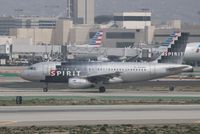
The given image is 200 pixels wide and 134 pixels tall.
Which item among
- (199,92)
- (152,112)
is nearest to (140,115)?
(152,112)

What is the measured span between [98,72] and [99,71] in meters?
0.23

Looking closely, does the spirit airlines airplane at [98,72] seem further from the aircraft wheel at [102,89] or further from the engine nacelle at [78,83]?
the aircraft wheel at [102,89]

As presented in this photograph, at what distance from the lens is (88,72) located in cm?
10750

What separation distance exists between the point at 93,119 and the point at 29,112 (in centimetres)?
743

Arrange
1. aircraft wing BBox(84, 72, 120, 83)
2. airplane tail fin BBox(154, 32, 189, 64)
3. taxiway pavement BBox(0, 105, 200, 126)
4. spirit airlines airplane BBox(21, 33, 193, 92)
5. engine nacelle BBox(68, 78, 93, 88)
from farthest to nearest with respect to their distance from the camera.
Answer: airplane tail fin BBox(154, 32, 189, 64) < spirit airlines airplane BBox(21, 33, 193, 92) < aircraft wing BBox(84, 72, 120, 83) < engine nacelle BBox(68, 78, 93, 88) < taxiway pavement BBox(0, 105, 200, 126)

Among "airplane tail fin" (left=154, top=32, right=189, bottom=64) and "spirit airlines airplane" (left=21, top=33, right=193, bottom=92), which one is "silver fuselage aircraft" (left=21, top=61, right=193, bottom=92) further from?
"airplane tail fin" (left=154, top=32, right=189, bottom=64)

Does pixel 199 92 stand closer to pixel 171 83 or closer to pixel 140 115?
pixel 171 83

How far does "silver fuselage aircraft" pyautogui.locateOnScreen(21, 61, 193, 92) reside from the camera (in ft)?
352

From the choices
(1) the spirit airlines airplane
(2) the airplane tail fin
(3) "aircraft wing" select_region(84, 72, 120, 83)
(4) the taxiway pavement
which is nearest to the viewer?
(4) the taxiway pavement

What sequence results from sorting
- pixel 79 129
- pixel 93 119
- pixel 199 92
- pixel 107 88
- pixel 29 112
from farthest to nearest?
pixel 107 88
pixel 199 92
pixel 29 112
pixel 93 119
pixel 79 129

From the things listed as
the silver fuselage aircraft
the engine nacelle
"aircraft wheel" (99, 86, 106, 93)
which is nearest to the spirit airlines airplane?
the silver fuselage aircraft

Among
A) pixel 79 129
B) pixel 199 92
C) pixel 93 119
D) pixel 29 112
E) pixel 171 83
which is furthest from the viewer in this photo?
pixel 171 83

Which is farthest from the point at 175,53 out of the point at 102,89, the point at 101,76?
the point at 102,89

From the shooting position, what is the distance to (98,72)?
10794 cm
